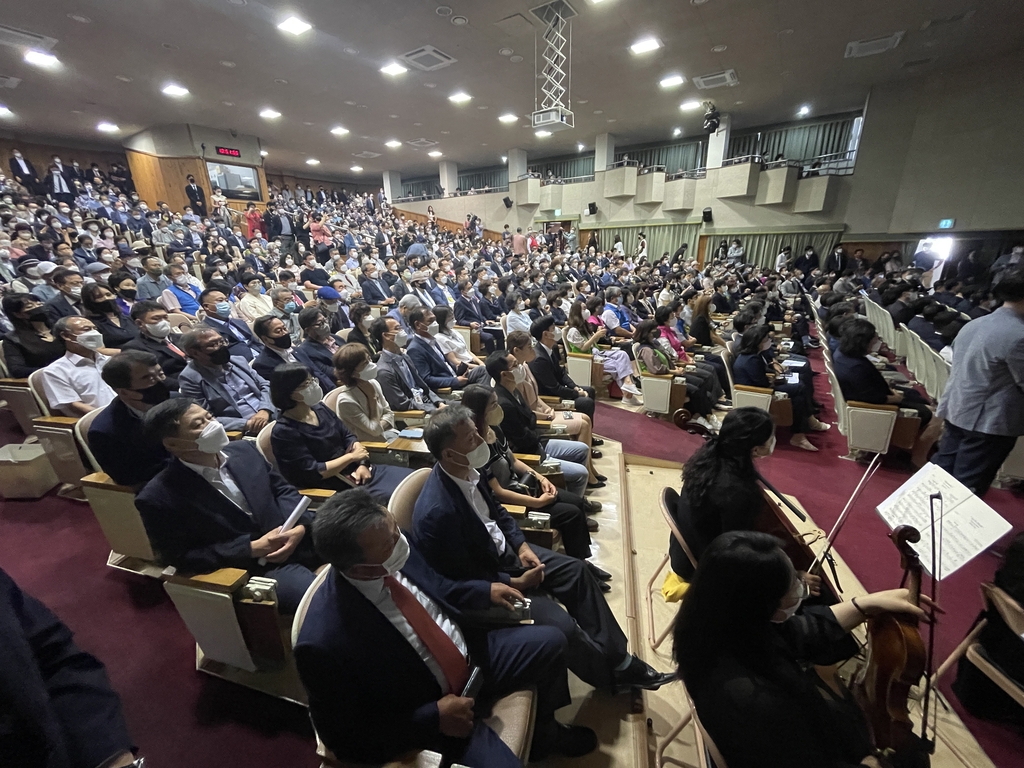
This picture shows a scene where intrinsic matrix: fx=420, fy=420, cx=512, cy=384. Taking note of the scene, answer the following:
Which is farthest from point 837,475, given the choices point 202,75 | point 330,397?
point 202,75

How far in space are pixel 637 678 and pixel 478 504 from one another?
2.85ft

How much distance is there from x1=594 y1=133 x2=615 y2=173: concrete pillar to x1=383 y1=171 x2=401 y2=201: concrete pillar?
10.5 m

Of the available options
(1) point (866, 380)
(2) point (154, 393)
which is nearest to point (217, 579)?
(2) point (154, 393)

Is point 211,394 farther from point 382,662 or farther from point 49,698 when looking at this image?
point 382,662

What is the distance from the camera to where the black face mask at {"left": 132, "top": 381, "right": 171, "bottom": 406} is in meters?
2.01

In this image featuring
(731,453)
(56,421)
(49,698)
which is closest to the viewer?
(49,698)

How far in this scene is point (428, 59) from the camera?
7066 mm

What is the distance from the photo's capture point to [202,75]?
25.0 feet

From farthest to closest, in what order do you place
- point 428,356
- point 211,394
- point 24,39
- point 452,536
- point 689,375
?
point 24,39 → point 689,375 → point 428,356 → point 211,394 → point 452,536

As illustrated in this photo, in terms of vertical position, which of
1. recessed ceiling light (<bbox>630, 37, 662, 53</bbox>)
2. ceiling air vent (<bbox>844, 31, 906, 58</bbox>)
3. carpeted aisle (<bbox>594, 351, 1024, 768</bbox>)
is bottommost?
carpeted aisle (<bbox>594, 351, 1024, 768</bbox>)

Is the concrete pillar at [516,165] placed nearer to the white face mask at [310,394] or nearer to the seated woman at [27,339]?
the seated woman at [27,339]

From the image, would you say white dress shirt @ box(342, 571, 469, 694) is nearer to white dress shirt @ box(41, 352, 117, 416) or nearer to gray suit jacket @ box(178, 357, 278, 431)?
gray suit jacket @ box(178, 357, 278, 431)

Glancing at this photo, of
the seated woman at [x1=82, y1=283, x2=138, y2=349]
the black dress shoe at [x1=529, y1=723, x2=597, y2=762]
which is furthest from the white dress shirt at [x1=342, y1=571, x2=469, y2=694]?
the seated woman at [x1=82, y1=283, x2=138, y2=349]

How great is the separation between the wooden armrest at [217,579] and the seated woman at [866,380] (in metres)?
3.94
